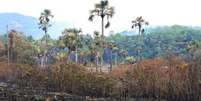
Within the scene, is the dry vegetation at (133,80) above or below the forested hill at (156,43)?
below

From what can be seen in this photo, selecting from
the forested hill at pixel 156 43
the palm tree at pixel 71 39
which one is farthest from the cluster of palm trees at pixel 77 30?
the forested hill at pixel 156 43

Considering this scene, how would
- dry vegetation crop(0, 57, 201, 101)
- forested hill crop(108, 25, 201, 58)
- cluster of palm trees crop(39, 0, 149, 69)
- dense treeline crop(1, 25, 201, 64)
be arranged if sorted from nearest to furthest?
dry vegetation crop(0, 57, 201, 101)
cluster of palm trees crop(39, 0, 149, 69)
dense treeline crop(1, 25, 201, 64)
forested hill crop(108, 25, 201, 58)

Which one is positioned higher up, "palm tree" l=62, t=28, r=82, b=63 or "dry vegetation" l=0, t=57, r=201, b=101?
"palm tree" l=62, t=28, r=82, b=63

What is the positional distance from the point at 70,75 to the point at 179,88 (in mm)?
14633

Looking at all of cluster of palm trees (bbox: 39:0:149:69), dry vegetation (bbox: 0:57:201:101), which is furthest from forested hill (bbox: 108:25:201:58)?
dry vegetation (bbox: 0:57:201:101)

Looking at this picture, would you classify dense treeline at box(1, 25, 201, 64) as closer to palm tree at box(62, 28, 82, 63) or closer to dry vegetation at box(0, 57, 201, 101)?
palm tree at box(62, 28, 82, 63)

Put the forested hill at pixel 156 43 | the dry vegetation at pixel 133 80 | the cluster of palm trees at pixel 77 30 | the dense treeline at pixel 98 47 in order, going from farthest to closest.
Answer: the forested hill at pixel 156 43 → the dense treeline at pixel 98 47 → the cluster of palm trees at pixel 77 30 → the dry vegetation at pixel 133 80

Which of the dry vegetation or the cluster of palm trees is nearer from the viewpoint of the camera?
the dry vegetation

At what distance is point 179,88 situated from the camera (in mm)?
43219

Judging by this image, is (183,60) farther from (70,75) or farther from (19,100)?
(19,100)

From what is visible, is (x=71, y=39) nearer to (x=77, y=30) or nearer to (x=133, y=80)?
(x=77, y=30)

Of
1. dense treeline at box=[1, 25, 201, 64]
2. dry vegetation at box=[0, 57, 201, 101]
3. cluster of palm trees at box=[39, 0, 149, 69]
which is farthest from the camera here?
dense treeline at box=[1, 25, 201, 64]

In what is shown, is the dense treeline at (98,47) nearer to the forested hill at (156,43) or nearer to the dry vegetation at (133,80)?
the forested hill at (156,43)

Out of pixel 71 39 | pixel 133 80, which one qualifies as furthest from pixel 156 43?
pixel 133 80
